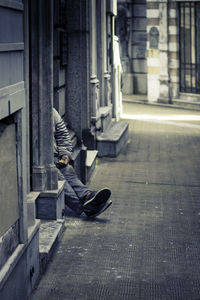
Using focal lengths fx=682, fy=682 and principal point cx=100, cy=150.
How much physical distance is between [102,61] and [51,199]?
6.26m

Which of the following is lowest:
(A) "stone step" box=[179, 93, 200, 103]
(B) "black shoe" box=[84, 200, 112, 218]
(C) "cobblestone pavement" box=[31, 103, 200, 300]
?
(C) "cobblestone pavement" box=[31, 103, 200, 300]

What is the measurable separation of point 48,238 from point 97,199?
4.39ft

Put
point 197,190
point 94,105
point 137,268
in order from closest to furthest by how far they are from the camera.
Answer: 1. point 137,268
2. point 197,190
3. point 94,105

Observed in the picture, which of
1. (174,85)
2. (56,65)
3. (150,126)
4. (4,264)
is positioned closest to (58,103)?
(56,65)

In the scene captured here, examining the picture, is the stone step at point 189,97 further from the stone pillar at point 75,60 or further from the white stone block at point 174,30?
the stone pillar at point 75,60

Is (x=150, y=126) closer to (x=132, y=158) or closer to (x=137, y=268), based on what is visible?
(x=132, y=158)

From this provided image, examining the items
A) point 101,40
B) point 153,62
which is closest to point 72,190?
point 101,40

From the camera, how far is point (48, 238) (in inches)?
270

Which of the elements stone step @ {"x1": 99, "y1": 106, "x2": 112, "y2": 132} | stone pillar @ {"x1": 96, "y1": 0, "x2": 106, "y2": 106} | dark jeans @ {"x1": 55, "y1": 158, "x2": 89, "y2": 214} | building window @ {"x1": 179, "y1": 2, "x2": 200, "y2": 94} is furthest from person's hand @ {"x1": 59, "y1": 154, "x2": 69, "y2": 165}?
building window @ {"x1": 179, "y1": 2, "x2": 200, "y2": 94}

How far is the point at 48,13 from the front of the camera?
23.8ft

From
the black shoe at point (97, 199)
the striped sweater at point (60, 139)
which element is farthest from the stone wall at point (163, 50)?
the black shoe at point (97, 199)

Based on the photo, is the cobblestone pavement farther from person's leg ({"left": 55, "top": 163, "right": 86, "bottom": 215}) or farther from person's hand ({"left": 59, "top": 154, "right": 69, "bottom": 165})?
person's hand ({"left": 59, "top": 154, "right": 69, "bottom": 165})

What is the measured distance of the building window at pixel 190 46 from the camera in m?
21.3

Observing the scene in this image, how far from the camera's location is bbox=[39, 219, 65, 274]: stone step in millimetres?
6442
